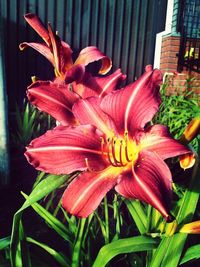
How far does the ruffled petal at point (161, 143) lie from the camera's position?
1.23ft

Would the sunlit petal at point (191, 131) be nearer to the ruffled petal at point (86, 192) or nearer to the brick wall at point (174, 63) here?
the ruffled petal at point (86, 192)

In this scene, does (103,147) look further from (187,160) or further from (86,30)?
(86,30)

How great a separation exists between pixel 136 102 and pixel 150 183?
12 centimetres

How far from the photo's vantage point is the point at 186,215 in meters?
0.56

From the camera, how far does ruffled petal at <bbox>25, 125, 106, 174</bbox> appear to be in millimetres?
421

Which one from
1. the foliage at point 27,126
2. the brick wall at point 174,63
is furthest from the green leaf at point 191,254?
the brick wall at point 174,63

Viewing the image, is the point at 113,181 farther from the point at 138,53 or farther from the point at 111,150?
the point at 138,53

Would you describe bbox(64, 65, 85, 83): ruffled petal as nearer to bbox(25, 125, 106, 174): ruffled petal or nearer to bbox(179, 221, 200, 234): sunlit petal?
bbox(25, 125, 106, 174): ruffled petal

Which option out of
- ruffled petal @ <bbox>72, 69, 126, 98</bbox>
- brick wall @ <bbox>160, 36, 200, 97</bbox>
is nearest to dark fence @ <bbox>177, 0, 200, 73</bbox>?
brick wall @ <bbox>160, 36, 200, 97</bbox>

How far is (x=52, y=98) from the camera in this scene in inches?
17.9

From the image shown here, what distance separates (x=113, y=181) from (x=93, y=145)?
0.07m

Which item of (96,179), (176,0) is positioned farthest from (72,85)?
(176,0)

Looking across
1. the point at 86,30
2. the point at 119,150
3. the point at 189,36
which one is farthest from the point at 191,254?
the point at 189,36

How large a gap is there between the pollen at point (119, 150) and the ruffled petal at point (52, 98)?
2.9 inches
